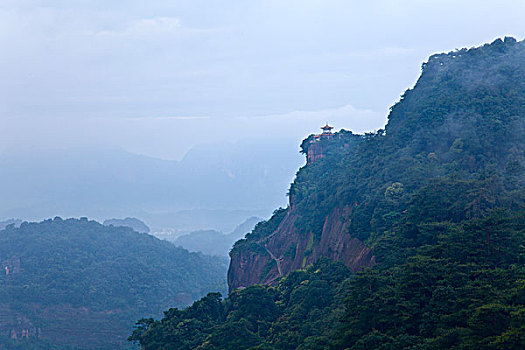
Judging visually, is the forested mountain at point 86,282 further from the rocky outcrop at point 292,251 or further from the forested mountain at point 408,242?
the forested mountain at point 408,242

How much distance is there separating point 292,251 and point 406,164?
15.4 metres

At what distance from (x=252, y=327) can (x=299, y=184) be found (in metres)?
29.4

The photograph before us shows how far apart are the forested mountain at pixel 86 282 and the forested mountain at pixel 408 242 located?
37.9 meters

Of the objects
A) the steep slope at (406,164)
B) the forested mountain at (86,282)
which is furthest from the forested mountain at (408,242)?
the forested mountain at (86,282)

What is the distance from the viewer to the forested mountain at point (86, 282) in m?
88.1

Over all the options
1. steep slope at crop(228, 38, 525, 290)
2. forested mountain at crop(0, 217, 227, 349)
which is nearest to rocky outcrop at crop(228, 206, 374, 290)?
steep slope at crop(228, 38, 525, 290)

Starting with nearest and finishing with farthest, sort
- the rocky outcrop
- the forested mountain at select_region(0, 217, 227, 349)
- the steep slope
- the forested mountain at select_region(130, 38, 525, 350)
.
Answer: the forested mountain at select_region(130, 38, 525, 350) → the steep slope → the rocky outcrop → the forested mountain at select_region(0, 217, 227, 349)

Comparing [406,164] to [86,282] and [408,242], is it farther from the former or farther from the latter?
[86,282]

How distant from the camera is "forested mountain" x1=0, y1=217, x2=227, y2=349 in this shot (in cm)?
8812

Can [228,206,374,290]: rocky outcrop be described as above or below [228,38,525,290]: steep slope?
below

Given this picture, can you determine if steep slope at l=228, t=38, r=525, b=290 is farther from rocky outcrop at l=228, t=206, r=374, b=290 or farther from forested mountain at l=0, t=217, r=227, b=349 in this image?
forested mountain at l=0, t=217, r=227, b=349

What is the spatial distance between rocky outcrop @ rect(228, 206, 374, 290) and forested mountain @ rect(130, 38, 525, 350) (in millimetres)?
156

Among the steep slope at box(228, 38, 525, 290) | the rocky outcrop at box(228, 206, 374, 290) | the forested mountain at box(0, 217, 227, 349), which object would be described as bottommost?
the forested mountain at box(0, 217, 227, 349)

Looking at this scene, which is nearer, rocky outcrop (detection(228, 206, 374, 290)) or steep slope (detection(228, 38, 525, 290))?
steep slope (detection(228, 38, 525, 290))
